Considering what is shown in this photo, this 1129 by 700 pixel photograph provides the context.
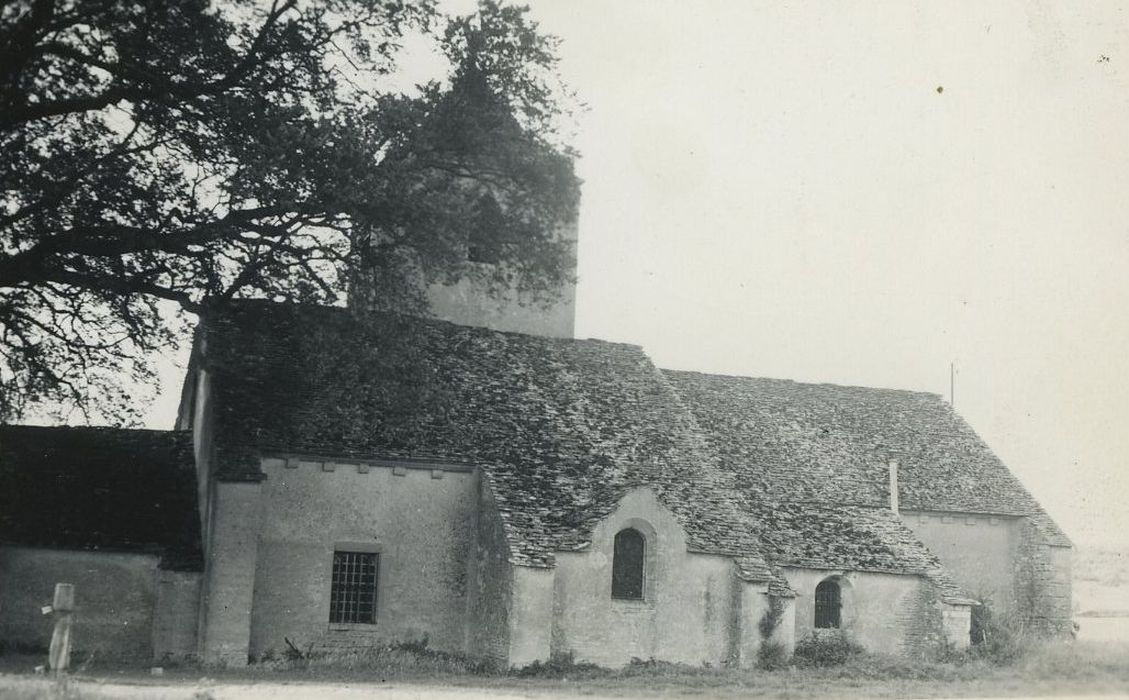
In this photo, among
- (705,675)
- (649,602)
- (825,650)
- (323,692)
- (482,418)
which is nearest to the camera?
(323,692)

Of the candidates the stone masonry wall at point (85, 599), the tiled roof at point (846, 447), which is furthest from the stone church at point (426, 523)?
the tiled roof at point (846, 447)

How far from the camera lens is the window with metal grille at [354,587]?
87.4ft

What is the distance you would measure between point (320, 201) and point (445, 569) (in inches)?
442

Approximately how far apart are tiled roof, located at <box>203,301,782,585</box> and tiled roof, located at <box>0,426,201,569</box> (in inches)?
124

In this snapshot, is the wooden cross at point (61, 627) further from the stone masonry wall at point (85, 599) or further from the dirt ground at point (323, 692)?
the stone masonry wall at point (85, 599)

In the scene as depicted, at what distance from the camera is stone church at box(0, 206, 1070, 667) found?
82.5 ft

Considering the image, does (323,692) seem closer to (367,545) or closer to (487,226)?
(367,545)

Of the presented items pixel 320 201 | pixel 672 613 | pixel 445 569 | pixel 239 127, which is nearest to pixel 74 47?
pixel 239 127

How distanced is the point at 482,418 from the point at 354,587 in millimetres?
5686

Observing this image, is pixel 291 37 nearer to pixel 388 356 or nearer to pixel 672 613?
pixel 388 356

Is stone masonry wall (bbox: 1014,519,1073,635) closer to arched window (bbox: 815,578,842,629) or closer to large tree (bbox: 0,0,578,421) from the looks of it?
arched window (bbox: 815,578,842,629)

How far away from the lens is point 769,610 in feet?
90.9

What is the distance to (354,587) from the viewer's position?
26828 mm

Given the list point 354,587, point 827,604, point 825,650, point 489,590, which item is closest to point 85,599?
point 354,587
